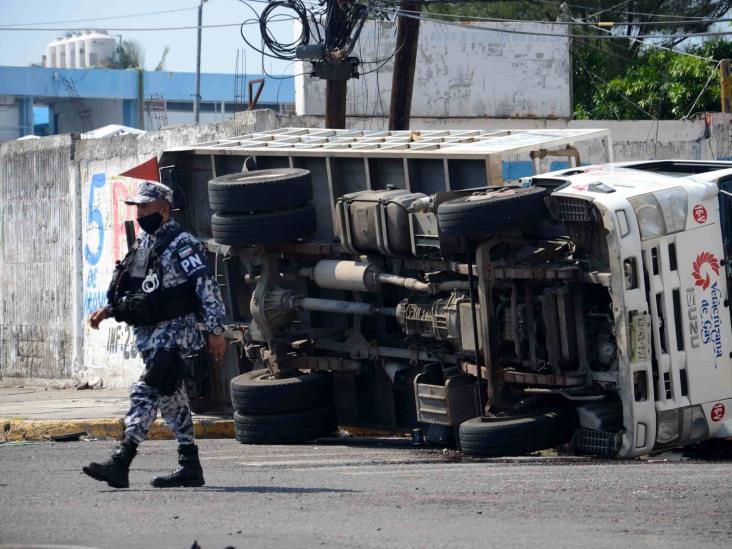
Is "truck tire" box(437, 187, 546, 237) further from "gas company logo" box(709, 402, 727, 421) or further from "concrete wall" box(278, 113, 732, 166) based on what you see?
A: "concrete wall" box(278, 113, 732, 166)

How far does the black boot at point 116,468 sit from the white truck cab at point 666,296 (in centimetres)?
320

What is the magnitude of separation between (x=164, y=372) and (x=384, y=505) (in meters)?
1.66

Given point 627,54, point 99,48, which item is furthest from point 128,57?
point 627,54

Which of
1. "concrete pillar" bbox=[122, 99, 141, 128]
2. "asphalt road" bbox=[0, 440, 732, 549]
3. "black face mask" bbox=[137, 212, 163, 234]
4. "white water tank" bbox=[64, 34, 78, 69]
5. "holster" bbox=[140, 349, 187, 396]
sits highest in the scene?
"white water tank" bbox=[64, 34, 78, 69]

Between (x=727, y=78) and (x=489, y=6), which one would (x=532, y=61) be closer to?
(x=727, y=78)

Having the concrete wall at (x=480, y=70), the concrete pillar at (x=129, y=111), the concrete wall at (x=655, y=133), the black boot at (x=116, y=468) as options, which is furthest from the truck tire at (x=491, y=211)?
the concrete pillar at (x=129, y=111)

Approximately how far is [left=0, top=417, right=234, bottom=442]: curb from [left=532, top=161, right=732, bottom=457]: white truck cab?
452 centimetres

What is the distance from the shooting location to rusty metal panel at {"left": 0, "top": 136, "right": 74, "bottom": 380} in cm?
1817

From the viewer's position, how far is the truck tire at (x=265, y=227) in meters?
10.7

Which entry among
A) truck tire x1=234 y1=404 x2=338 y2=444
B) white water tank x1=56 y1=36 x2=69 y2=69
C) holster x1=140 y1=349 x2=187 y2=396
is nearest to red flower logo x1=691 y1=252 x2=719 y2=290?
truck tire x1=234 y1=404 x2=338 y2=444

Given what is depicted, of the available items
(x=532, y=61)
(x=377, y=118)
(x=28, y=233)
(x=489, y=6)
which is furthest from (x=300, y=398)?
(x=489, y=6)

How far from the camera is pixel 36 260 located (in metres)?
18.8

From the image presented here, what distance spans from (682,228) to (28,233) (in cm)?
1226

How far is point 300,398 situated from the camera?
10.7 meters
